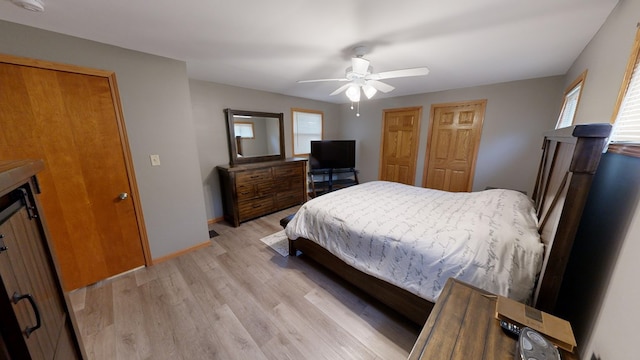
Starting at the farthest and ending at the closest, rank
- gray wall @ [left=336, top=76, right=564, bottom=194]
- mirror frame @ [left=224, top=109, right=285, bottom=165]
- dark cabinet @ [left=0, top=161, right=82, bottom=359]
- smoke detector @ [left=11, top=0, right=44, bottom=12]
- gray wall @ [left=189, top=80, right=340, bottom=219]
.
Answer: mirror frame @ [left=224, top=109, right=285, bottom=165] → gray wall @ [left=189, top=80, right=340, bottom=219] → gray wall @ [left=336, top=76, right=564, bottom=194] → smoke detector @ [left=11, top=0, right=44, bottom=12] → dark cabinet @ [left=0, top=161, right=82, bottom=359]

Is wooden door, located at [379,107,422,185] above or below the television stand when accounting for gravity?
above

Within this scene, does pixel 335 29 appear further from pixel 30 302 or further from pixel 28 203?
pixel 30 302

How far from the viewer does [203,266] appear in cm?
229

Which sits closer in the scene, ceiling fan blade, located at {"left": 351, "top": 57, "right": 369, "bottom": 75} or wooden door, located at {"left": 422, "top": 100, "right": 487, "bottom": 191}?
ceiling fan blade, located at {"left": 351, "top": 57, "right": 369, "bottom": 75}

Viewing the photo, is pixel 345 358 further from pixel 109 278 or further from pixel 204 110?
pixel 204 110

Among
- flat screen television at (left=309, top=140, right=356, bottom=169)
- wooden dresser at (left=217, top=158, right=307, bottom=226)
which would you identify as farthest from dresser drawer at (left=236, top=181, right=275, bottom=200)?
flat screen television at (left=309, top=140, right=356, bottom=169)

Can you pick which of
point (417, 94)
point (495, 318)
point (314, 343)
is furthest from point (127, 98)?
point (417, 94)

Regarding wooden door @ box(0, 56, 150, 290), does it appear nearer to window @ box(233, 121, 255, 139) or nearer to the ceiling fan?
window @ box(233, 121, 255, 139)

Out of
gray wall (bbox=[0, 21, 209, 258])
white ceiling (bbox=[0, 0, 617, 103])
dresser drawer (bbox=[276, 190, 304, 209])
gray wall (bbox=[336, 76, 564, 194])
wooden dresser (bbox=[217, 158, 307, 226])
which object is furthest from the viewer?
dresser drawer (bbox=[276, 190, 304, 209])

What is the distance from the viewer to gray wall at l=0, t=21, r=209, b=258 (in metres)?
1.71

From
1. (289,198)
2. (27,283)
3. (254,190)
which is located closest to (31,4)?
(27,283)

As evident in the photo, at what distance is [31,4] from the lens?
1.20 m

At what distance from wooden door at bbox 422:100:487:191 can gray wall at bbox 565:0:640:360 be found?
1951 millimetres

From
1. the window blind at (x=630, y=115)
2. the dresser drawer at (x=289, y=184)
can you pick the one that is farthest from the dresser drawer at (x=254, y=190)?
the window blind at (x=630, y=115)
